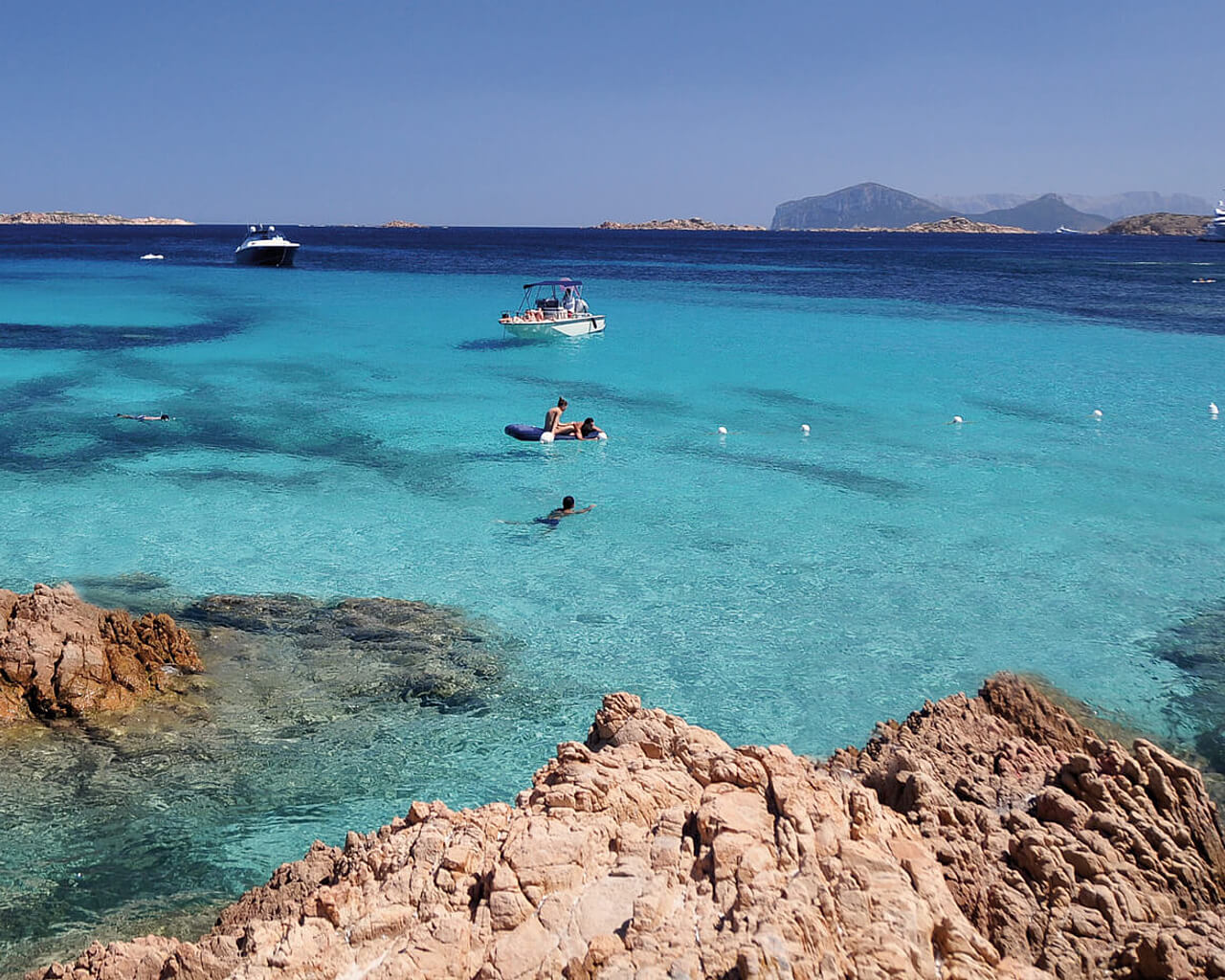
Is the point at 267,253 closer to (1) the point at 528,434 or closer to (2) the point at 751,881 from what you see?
(1) the point at 528,434

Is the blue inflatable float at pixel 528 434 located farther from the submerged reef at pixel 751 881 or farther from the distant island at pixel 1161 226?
the distant island at pixel 1161 226

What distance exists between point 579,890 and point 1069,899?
91.8 inches

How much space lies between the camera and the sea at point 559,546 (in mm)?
8234

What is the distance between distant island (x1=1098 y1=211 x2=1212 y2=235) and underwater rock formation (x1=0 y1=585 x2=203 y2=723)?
185 meters

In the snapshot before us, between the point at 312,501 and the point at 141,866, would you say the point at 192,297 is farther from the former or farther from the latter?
the point at 141,866

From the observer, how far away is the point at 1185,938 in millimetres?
4398

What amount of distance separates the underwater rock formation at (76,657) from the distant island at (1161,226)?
185m

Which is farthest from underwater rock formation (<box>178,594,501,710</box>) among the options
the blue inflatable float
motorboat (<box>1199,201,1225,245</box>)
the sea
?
motorboat (<box>1199,201,1225,245</box>)

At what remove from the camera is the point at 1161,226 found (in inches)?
6683

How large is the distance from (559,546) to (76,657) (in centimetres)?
670

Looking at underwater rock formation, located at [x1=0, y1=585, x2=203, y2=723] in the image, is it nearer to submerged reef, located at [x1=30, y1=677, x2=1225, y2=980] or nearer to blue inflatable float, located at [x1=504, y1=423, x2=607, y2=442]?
submerged reef, located at [x1=30, y1=677, x2=1225, y2=980]

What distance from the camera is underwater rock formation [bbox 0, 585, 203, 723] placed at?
29.6 ft

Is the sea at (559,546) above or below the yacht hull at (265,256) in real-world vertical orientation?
below

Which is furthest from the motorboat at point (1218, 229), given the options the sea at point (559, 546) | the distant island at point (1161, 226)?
the sea at point (559, 546)
